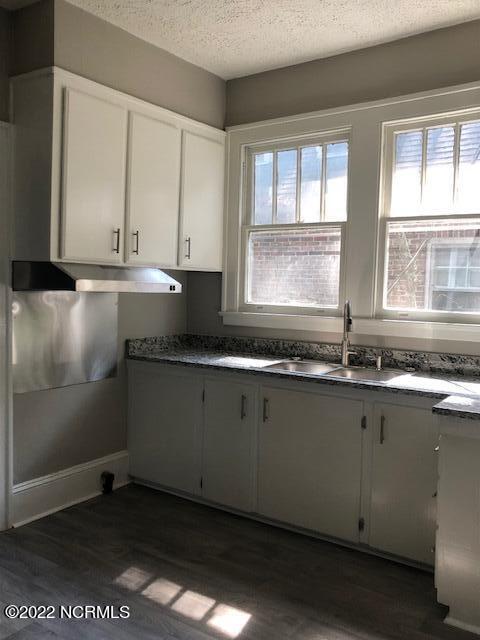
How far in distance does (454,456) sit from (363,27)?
2314 mm

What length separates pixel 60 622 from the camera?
91.7 inches

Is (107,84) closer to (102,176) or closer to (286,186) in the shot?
(102,176)

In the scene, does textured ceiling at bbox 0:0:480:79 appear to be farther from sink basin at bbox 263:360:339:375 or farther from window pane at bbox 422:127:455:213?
sink basin at bbox 263:360:339:375

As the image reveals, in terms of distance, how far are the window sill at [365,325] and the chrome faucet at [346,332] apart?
0.08m

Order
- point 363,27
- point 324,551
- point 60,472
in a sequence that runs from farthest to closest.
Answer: point 60,472, point 363,27, point 324,551

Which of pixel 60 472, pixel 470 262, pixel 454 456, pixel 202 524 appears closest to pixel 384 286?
pixel 470 262

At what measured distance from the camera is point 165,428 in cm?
366

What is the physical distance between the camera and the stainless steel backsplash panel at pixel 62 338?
3170mm

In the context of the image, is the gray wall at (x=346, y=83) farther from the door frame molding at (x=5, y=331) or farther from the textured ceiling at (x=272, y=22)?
the door frame molding at (x=5, y=331)

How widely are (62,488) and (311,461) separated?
58.6 inches

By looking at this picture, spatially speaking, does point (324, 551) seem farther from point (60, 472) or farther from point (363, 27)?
point (363, 27)

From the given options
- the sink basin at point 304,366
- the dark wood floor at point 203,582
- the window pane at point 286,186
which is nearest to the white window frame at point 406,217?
the sink basin at point 304,366

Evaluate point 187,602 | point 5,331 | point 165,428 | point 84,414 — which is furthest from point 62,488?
point 187,602

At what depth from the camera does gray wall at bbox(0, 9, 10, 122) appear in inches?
120
